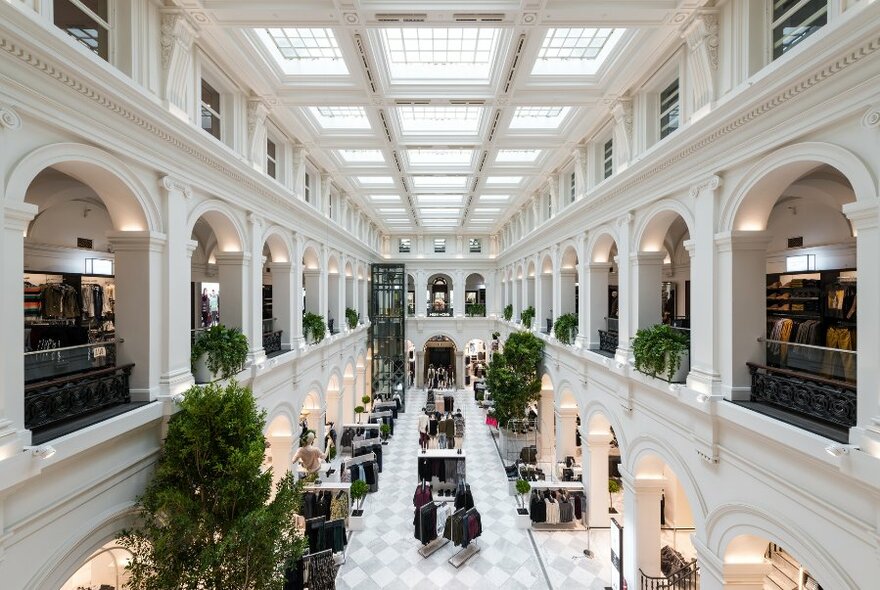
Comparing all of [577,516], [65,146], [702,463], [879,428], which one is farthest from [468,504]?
[65,146]

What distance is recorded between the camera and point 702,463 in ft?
20.3

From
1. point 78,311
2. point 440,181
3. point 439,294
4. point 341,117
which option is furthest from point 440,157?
point 439,294

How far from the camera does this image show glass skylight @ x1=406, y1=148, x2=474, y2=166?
12586 millimetres

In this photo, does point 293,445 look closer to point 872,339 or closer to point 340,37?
point 340,37

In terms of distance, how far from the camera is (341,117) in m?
10.3

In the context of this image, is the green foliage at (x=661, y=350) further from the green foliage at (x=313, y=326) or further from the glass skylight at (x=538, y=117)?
the green foliage at (x=313, y=326)

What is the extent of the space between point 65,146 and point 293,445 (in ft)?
27.8

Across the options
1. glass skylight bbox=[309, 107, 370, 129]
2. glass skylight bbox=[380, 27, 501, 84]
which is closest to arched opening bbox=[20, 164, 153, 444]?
glass skylight bbox=[380, 27, 501, 84]

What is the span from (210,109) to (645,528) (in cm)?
1150

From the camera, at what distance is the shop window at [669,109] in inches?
284

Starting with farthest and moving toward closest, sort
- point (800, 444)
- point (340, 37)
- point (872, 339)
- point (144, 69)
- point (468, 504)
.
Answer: point (468, 504), point (340, 37), point (144, 69), point (800, 444), point (872, 339)

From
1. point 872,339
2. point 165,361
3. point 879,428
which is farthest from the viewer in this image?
point 165,361

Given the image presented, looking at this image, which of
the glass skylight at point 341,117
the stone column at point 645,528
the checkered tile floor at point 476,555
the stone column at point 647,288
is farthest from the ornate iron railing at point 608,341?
the glass skylight at point 341,117

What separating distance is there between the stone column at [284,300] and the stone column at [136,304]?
5115 mm
